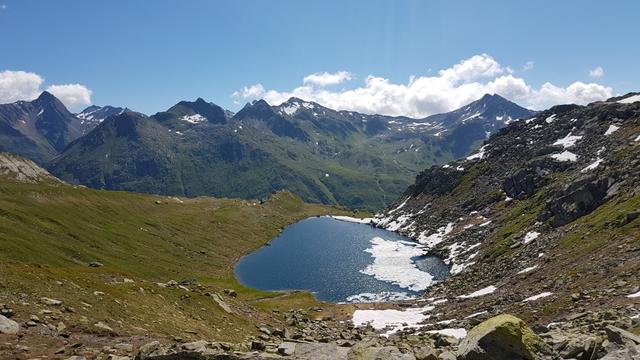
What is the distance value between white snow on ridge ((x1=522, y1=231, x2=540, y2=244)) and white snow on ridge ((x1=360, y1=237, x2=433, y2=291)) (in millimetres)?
30037

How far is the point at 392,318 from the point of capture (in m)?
92.4

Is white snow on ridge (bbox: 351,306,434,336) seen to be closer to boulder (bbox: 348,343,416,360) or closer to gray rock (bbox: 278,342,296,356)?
gray rock (bbox: 278,342,296,356)

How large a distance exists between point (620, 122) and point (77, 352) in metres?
209

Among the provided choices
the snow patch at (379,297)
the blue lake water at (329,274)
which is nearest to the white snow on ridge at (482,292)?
the snow patch at (379,297)

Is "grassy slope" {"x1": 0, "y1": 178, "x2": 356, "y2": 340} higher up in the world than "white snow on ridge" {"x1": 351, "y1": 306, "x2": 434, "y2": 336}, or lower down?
higher up

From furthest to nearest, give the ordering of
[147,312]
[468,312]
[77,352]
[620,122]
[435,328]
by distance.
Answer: [620,122] < [468,312] < [435,328] < [147,312] < [77,352]

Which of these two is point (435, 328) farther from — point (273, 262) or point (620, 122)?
point (620, 122)

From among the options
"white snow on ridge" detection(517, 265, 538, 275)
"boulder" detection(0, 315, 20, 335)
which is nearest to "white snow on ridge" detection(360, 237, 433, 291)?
"white snow on ridge" detection(517, 265, 538, 275)

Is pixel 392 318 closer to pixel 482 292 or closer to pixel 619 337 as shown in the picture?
pixel 482 292

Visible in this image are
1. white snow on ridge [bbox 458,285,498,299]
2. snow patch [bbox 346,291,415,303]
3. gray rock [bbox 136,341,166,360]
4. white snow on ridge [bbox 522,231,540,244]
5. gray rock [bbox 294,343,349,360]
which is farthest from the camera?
white snow on ridge [bbox 522,231,540,244]

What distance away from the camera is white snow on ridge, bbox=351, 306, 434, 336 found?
278 ft

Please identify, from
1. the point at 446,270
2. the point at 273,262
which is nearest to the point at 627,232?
the point at 446,270

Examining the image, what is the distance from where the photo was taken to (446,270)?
152000 millimetres

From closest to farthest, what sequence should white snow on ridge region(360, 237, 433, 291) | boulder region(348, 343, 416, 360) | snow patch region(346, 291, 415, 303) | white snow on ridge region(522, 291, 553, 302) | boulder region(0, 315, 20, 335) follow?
boulder region(348, 343, 416, 360) < boulder region(0, 315, 20, 335) < white snow on ridge region(522, 291, 553, 302) < snow patch region(346, 291, 415, 303) < white snow on ridge region(360, 237, 433, 291)
